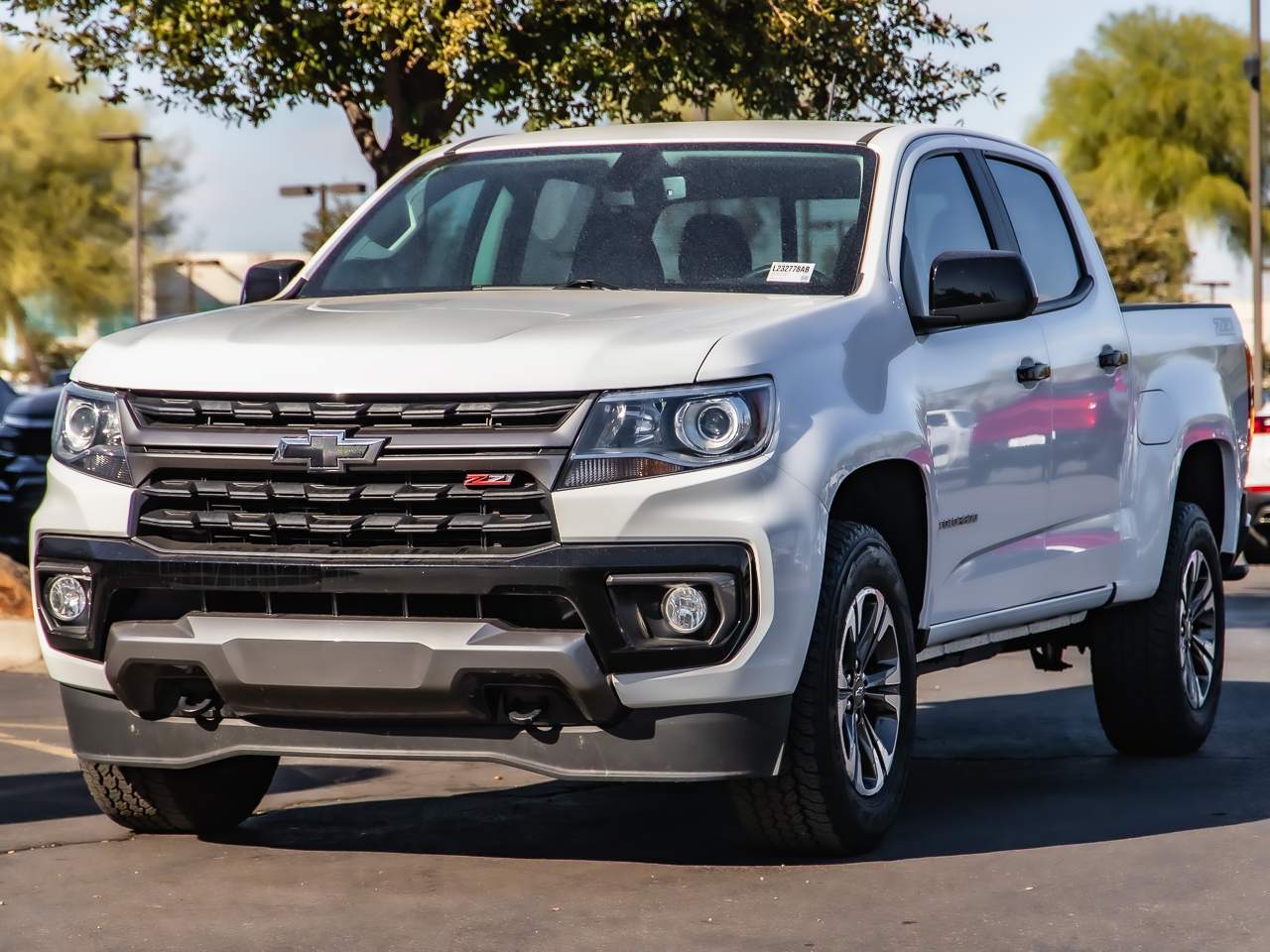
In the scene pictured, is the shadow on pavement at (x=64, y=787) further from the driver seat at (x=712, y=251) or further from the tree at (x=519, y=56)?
the tree at (x=519, y=56)

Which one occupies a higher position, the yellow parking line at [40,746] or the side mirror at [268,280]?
the side mirror at [268,280]

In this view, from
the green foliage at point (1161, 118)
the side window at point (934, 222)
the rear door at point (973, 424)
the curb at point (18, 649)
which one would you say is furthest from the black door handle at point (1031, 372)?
the green foliage at point (1161, 118)

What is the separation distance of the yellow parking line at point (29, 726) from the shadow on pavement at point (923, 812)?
2012 millimetres

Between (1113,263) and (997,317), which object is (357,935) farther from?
(1113,263)

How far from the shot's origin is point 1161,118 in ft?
185

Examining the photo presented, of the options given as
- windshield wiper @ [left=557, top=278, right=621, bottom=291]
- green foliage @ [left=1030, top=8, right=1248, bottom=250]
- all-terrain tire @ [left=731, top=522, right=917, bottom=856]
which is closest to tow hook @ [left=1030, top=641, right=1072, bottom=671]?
all-terrain tire @ [left=731, top=522, right=917, bottom=856]

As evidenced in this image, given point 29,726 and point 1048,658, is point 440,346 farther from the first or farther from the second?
point 29,726

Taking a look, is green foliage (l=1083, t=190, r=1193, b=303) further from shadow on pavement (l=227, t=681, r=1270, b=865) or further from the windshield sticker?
the windshield sticker

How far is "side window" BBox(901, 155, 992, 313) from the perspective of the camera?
6.31 m

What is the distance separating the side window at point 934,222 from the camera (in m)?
6.31

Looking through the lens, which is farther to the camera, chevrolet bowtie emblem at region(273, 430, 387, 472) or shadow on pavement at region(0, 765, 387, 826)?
shadow on pavement at region(0, 765, 387, 826)

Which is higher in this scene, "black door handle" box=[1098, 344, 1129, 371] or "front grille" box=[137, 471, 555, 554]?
"black door handle" box=[1098, 344, 1129, 371]

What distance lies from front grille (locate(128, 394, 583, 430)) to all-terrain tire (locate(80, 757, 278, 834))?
108 cm

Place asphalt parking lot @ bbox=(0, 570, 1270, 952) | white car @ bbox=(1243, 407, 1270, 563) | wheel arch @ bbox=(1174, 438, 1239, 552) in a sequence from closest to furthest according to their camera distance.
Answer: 1. asphalt parking lot @ bbox=(0, 570, 1270, 952)
2. wheel arch @ bbox=(1174, 438, 1239, 552)
3. white car @ bbox=(1243, 407, 1270, 563)
